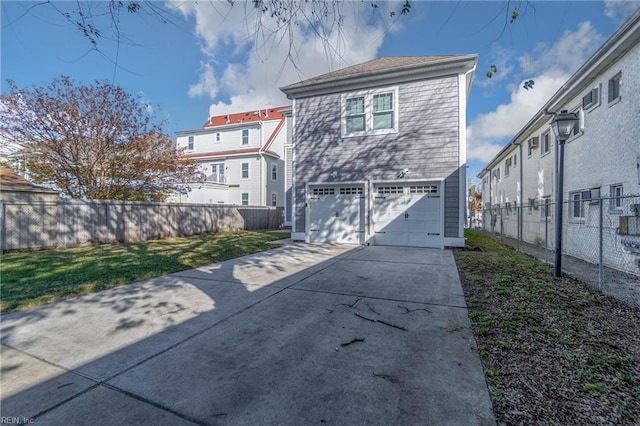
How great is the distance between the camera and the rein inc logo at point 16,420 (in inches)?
75.2

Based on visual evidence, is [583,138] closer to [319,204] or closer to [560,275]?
[560,275]

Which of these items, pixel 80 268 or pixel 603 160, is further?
pixel 603 160

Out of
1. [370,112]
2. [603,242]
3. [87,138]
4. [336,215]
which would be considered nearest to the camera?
[603,242]

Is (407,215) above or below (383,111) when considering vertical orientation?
below

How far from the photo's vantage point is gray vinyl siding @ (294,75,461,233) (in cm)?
951

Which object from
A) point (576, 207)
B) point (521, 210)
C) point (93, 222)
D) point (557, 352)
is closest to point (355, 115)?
point (576, 207)

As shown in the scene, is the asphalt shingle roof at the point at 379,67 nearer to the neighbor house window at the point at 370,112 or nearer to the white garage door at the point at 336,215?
the neighbor house window at the point at 370,112

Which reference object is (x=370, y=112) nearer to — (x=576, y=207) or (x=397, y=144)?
(x=397, y=144)

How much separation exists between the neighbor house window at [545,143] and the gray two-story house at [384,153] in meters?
3.57

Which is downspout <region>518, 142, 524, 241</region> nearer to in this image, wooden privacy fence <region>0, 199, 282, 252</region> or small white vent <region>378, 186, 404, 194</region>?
small white vent <region>378, 186, 404, 194</region>

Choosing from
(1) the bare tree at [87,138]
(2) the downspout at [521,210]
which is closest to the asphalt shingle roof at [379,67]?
(1) the bare tree at [87,138]

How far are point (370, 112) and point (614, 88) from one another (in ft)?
20.4

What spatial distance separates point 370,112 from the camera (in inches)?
411

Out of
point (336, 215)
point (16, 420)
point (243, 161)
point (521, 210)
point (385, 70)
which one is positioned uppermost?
point (385, 70)
